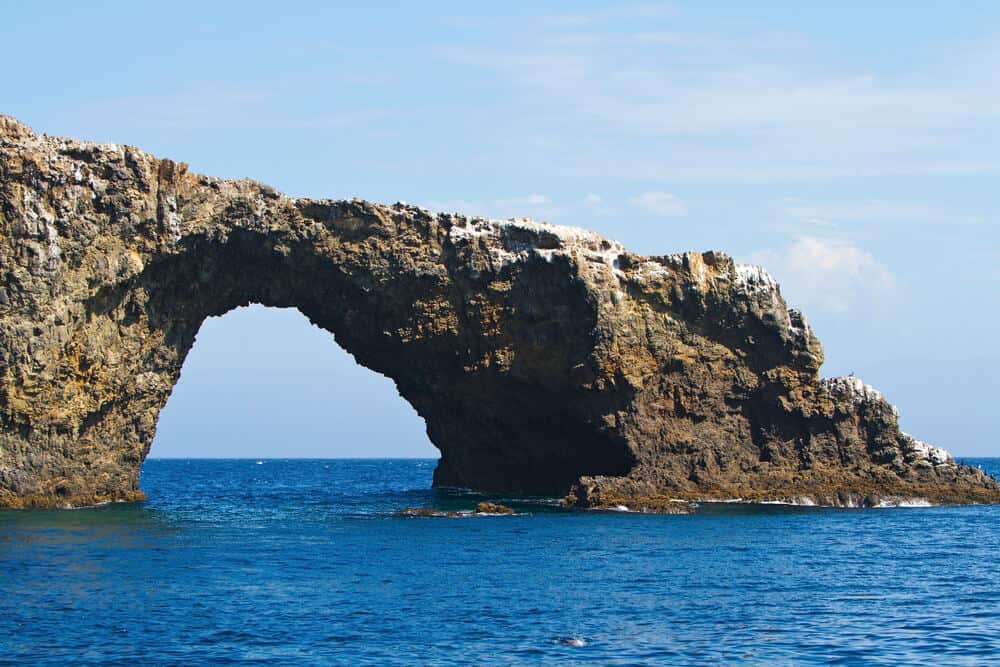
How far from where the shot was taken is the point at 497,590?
99.0 feet

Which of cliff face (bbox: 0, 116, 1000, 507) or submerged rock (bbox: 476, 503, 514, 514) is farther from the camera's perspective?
submerged rock (bbox: 476, 503, 514, 514)

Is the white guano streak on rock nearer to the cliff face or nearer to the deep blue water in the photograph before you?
the cliff face

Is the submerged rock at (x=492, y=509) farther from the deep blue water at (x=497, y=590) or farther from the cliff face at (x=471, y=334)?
the cliff face at (x=471, y=334)

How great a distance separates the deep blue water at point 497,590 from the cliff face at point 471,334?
19.3 ft

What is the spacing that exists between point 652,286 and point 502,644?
33638 mm

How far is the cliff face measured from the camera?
4850 centimetres

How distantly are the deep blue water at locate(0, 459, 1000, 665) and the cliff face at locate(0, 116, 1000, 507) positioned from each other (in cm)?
588

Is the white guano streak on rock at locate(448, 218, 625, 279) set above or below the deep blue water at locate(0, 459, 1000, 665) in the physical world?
above

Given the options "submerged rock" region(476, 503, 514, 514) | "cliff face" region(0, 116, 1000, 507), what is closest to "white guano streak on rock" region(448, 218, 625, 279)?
"cliff face" region(0, 116, 1000, 507)

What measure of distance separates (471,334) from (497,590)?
26.4m

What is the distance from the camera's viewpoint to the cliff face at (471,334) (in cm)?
4850

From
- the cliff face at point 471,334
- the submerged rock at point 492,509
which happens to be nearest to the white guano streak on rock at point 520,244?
the cliff face at point 471,334

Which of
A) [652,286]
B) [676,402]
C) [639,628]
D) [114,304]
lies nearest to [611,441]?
[676,402]

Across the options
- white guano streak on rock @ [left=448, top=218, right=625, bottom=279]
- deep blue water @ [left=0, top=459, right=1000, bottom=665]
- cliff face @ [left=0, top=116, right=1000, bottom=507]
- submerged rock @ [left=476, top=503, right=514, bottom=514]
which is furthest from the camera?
white guano streak on rock @ [left=448, top=218, right=625, bottom=279]
